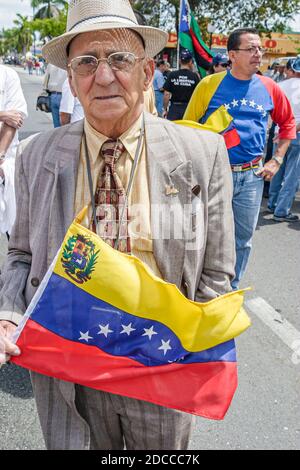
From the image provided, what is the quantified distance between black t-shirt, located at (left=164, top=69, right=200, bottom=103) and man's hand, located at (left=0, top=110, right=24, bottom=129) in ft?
15.0

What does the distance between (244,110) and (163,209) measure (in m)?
2.19

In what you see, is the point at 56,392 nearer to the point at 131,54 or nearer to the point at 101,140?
the point at 101,140

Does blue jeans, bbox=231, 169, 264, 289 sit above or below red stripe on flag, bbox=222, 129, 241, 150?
below

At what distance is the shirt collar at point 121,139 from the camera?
149 cm

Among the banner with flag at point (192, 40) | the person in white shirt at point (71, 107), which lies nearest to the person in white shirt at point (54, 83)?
the person in white shirt at point (71, 107)

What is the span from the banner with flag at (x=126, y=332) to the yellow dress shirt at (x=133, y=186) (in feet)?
0.53

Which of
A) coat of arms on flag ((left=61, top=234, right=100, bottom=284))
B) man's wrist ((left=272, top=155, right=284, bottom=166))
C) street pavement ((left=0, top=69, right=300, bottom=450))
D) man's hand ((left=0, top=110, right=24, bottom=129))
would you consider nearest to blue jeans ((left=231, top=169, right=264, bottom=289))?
man's wrist ((left=272, top=155, right=284, bottom=166))

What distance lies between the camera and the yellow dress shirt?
1450 millimetres

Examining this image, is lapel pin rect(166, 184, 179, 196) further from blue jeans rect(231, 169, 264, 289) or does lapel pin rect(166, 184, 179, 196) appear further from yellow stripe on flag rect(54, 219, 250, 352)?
blue jeans rect(231, 169, 264, 289)

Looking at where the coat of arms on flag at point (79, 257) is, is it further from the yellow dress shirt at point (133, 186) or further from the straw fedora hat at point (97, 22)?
the straw fedora hat at point (97, 22)

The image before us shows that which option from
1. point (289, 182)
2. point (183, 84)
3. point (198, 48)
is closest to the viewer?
point (289, 182)

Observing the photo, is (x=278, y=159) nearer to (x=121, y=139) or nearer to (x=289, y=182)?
(x=289, y=182)

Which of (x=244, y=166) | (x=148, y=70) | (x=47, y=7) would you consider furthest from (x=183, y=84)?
(x=47, y=7)

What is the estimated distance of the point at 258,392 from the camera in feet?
9.15
